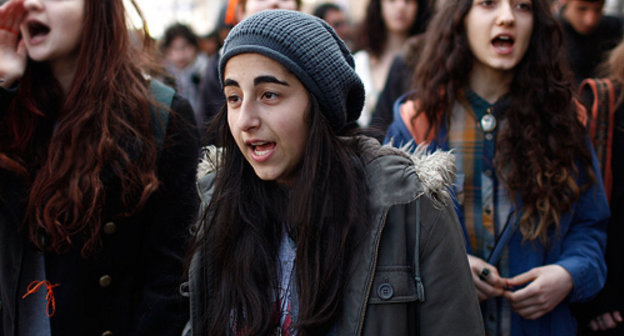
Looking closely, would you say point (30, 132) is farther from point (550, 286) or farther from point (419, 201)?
point (550, 286)

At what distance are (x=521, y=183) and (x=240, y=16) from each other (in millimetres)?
2119

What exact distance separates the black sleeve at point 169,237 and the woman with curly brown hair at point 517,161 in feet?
3.09

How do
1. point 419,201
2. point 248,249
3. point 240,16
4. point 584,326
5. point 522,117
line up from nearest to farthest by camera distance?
point 419,201 → point 248,249 → point 522,117 → point 584,326 → point 240,16

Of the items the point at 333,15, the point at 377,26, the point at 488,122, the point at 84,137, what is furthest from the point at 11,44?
the point at 333,15

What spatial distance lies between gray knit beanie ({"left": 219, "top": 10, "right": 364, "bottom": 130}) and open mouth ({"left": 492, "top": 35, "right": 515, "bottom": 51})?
0.90 m

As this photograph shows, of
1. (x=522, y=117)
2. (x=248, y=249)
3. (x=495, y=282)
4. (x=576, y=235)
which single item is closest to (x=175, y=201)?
(x=248, y=249)

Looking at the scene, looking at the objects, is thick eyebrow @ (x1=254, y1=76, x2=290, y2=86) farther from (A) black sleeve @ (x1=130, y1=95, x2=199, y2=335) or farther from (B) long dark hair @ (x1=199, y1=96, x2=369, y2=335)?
(A) black sleeve @ (x1=130, y1=95, x2=199, y2=335)

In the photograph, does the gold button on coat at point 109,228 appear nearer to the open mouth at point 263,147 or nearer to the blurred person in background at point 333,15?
the open mouth at point 263,147

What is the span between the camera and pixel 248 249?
1.76 meters

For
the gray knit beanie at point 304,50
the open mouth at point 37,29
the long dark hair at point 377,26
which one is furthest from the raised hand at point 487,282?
the long dark hair at point 377,26

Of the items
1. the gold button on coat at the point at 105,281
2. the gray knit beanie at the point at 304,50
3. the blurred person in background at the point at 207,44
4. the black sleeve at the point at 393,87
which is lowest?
the gold button on coat at the point at 105,281

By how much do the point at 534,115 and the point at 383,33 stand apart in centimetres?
196

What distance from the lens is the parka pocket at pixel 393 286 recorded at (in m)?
1.58

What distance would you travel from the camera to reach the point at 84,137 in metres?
2.04
